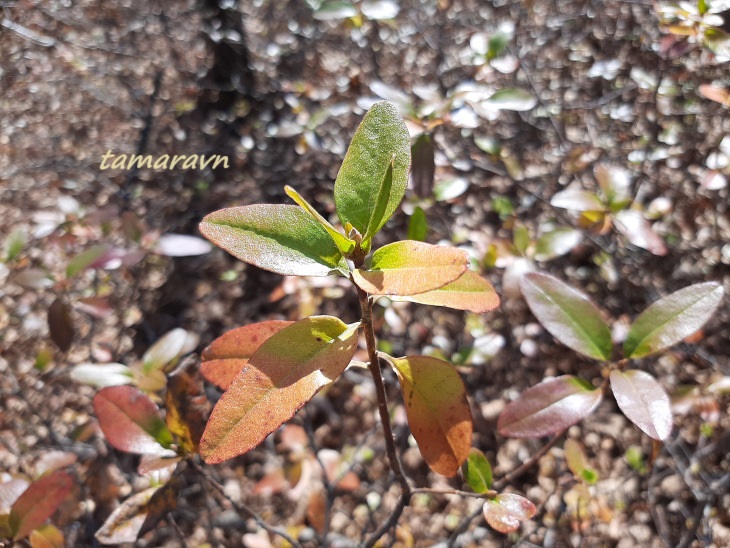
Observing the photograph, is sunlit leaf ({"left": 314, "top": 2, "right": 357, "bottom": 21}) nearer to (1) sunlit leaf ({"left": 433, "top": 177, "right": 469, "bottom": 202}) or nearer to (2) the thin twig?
(1) sunlit leaf ({"left": 433, "top": 177, "right": 469, "bottom": 202})

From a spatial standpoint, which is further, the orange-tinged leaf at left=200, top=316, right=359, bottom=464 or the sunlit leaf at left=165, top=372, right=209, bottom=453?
the sunlit leaf at left=165, top=372, right=209, bottom=453

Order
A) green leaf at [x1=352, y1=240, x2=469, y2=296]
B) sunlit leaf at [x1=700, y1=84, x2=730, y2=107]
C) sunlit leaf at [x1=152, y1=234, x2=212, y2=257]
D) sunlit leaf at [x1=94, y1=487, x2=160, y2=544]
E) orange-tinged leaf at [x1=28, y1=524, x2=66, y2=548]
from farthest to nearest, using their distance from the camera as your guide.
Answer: sunlit leaf at [x1=152, y1=234, x2=212, y2=257]
sunlit leaf at [x1=700, y1=84, x2=730, y2=107]
orange-tinged leaf at [x1=28, y1=524, x2=66, y2=548]
sunlit leaf at [x1=94, y1=487, x2=160, y2=544]
green leaf at [x1=352, y1=240, x2=469, y2=296]

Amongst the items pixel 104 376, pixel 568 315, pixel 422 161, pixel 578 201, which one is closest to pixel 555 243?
pixel 578 201

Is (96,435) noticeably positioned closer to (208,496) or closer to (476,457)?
(208,496)

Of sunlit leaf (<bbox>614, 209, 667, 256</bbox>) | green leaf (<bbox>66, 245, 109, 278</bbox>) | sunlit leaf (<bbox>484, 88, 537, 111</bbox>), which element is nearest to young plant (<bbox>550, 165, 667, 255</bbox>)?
sunlit leaf (<bbox>614, 209, 667, 256</bbox>)

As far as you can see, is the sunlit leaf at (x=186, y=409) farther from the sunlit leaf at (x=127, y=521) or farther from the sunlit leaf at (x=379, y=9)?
the sunlit leaf at (x=379, y=9)

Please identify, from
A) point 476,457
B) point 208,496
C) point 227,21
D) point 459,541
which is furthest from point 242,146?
point 476,457
